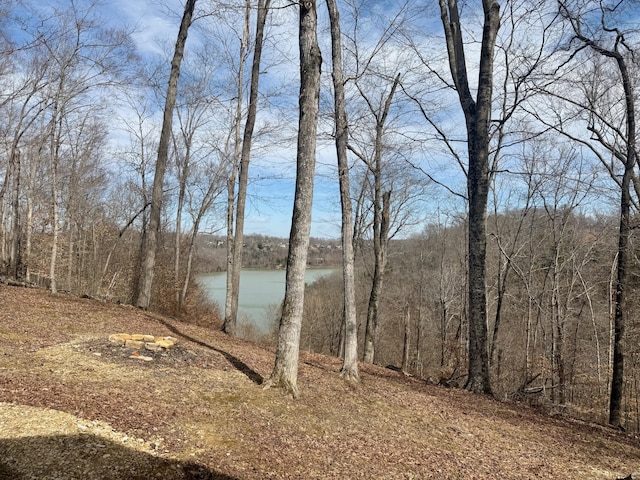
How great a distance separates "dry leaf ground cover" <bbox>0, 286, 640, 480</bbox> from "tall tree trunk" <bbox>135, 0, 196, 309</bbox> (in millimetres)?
3385

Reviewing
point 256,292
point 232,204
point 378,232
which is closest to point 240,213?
point 232,204

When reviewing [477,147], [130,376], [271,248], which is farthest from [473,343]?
[271,248]

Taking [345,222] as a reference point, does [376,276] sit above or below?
below

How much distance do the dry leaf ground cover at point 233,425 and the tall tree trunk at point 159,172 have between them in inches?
133

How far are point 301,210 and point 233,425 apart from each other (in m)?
2.35

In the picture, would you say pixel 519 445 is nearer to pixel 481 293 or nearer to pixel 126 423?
pixel 481 293

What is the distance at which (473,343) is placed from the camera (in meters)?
6.48

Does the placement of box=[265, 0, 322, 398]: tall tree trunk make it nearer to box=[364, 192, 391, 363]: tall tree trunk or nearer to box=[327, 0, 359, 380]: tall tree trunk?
box=[327, 0, 359, 380]: tall tree trunk

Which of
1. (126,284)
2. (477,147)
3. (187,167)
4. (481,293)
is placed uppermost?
(187,167)

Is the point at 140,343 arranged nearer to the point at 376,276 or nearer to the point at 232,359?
the point at 232,359

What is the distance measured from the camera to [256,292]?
122 feet

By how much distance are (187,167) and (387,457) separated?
15.4 m

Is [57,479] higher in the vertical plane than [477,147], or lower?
lower

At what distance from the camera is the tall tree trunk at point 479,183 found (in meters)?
6.47
